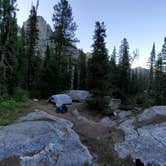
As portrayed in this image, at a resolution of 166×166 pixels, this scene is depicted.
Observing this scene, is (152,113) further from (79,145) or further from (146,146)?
(79,145)

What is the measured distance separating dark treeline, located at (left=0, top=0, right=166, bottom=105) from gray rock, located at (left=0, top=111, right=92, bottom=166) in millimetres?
10317

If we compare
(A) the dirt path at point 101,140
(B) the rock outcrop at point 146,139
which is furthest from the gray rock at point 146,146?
(A) the dirt path at point 101,140

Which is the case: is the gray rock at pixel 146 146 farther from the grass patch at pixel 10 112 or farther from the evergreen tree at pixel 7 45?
the evergreen tree at pixel 7 45

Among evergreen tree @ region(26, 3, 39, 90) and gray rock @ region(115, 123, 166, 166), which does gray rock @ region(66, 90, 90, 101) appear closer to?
evergreen tree @ region(26, 3, 39, 90)

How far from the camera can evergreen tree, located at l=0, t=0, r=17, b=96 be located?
800 inches

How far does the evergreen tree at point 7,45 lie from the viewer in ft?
66.6

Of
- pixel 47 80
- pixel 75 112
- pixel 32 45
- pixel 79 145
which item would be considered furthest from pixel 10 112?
pixel 32 45

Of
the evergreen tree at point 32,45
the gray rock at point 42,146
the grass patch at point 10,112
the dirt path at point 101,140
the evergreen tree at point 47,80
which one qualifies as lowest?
the dirt path at point 101,140

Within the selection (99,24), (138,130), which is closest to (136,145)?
(138,130)

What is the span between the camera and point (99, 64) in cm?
2042

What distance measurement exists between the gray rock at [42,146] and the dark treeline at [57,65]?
10.3 meters

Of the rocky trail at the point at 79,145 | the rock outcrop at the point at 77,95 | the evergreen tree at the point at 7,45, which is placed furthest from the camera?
the rock outcrop at the point at 77,95

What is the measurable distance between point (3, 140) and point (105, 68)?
1369 centimetres

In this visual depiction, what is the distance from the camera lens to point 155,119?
47.8 feet
